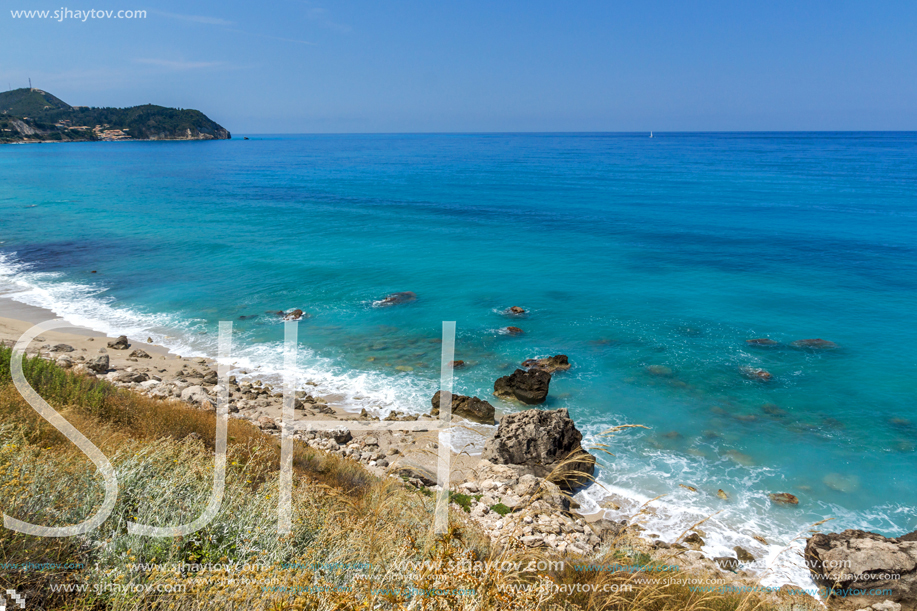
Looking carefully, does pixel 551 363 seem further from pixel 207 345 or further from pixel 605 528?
pixel 207 345

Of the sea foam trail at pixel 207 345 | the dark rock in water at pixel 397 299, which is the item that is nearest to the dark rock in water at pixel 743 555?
the sea foam trail at pixel 207 345

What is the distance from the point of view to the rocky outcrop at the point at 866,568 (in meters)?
8.62

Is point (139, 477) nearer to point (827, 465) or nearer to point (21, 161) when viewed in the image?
point (827, 465)

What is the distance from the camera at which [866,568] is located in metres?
8.89

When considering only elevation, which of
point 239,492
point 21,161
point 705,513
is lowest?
point 705,513

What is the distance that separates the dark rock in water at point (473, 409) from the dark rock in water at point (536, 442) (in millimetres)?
2212

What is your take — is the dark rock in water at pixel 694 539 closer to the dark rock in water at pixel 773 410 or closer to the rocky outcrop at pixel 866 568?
the rocky outcrop at pixel 866 568

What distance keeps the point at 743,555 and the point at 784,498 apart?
2891 millimetres

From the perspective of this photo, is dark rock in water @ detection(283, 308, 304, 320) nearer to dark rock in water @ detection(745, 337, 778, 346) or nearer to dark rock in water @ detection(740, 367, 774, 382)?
dark rock in water @ detection(740, 367, 774, 382)

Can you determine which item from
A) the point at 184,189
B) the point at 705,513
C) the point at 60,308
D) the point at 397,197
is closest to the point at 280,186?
the point at 184,189

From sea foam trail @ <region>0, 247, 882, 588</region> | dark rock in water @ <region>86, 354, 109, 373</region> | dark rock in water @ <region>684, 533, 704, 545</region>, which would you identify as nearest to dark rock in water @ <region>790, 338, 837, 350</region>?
sea foam trail @ <region>0, 247, 882, 588</region>

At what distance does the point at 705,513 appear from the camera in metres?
11.6

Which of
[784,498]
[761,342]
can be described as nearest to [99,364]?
[784,498]

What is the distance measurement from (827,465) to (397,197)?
168 feet
